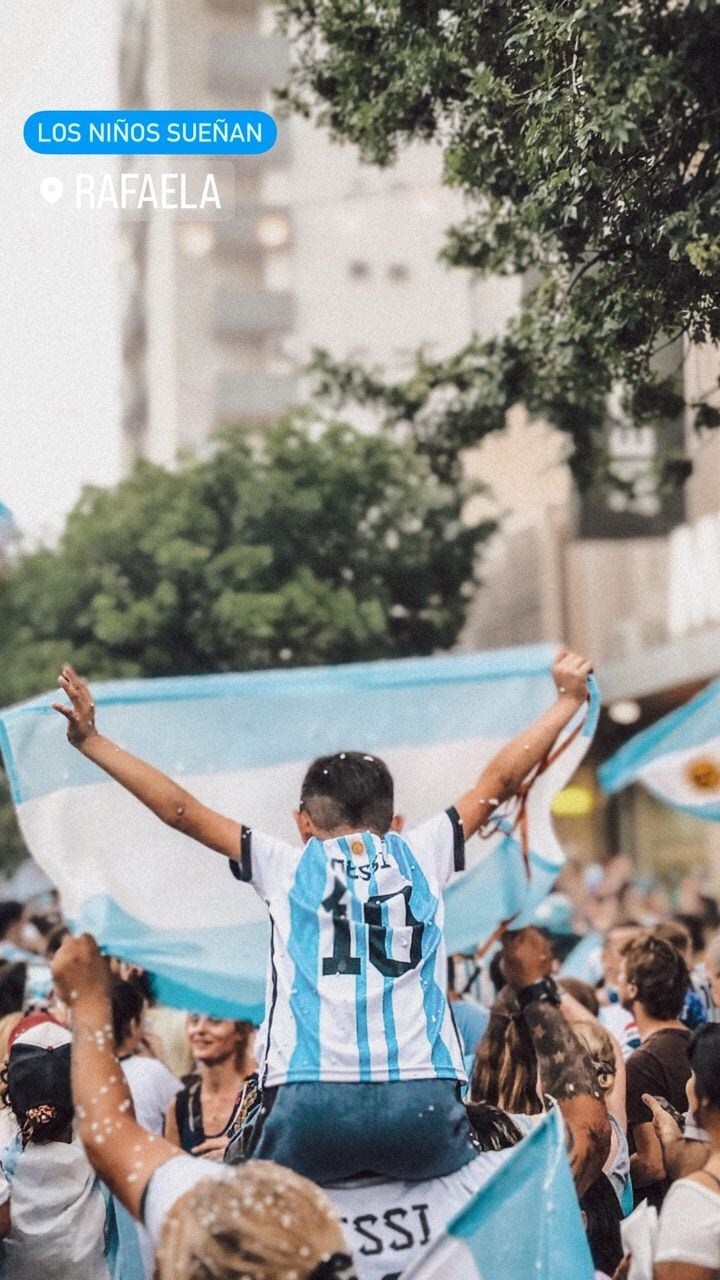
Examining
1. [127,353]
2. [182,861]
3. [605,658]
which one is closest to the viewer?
[182,861]

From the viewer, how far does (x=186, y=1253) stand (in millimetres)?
2807

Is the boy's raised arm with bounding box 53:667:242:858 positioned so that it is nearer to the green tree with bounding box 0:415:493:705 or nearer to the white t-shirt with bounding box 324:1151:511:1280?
the white t-shirt with bounding box 324:1151:511:1280

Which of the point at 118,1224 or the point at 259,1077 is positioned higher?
the point at 259,1077

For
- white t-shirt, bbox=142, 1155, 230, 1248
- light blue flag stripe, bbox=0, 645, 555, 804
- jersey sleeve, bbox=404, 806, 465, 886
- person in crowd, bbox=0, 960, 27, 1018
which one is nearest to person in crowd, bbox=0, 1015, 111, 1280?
jersey sleeve, bbox=404, 806, 465, 886

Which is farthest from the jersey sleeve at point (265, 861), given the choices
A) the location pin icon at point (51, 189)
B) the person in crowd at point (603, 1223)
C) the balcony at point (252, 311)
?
the balcony at point (252, 311)

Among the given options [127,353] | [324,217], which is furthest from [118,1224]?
[127,353]

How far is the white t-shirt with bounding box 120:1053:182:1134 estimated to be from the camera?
5777 mm

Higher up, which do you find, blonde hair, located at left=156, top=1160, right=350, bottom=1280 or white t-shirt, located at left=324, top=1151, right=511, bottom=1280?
blonde hair, located at left=156, top=1160, right=350, bottom=1280

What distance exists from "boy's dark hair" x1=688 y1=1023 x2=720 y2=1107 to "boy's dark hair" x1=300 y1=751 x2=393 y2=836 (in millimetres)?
954

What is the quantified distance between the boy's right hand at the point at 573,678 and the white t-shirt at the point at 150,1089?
2.48 metres

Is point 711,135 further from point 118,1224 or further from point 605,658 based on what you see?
point 605,658

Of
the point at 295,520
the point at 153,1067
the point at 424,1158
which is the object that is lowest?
the point at 153,1067

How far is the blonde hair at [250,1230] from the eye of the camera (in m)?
2.77

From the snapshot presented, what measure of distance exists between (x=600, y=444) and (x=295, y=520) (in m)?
9.50
